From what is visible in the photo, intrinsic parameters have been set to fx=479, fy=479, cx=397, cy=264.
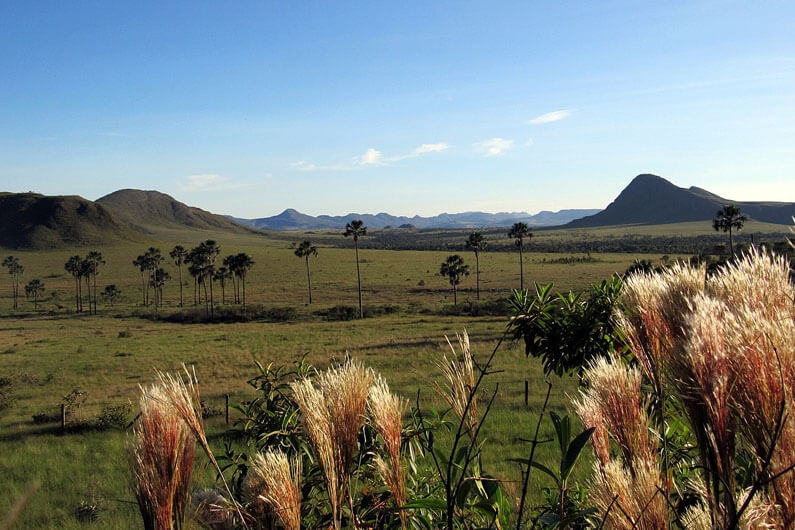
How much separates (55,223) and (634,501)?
198576mm

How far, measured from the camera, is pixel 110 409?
17.3m

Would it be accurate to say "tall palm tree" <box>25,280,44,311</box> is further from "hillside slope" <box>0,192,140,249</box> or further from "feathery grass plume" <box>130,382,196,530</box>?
"feathery grass plume" <box>130,382,196,530</box>

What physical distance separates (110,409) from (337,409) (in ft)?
63.1

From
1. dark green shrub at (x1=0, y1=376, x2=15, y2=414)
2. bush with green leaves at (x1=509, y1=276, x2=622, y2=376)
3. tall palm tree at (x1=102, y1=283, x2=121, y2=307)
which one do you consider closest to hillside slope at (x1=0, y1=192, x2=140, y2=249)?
tall palm tree at (x1=102, y1=283, x2=121, y2=307)

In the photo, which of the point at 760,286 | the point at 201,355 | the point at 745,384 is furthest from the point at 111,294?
the point at 745,384

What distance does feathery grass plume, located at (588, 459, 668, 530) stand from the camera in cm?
141

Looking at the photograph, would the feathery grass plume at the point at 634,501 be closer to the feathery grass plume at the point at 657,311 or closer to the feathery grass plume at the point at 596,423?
the feathery grass plume at the point at 657,311

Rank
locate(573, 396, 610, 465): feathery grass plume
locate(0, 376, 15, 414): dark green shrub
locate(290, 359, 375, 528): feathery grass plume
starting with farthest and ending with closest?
1. locate(0, 376, 15, 414): dark green shrub
2. locate(573, 396, 610, 465): feathery grass plume
3. locate(290, 359, 375, 528): feathery grass plume

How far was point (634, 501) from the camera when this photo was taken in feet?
4.76

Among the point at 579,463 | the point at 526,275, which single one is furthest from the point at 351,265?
the point at 579,463

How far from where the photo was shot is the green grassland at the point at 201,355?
36.0 ft

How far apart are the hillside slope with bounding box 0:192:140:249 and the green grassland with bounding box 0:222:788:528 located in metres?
69.0

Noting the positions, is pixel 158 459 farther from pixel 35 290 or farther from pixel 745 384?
pixel 35 290

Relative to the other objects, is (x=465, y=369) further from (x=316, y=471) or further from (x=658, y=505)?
(x=316, y=471)
